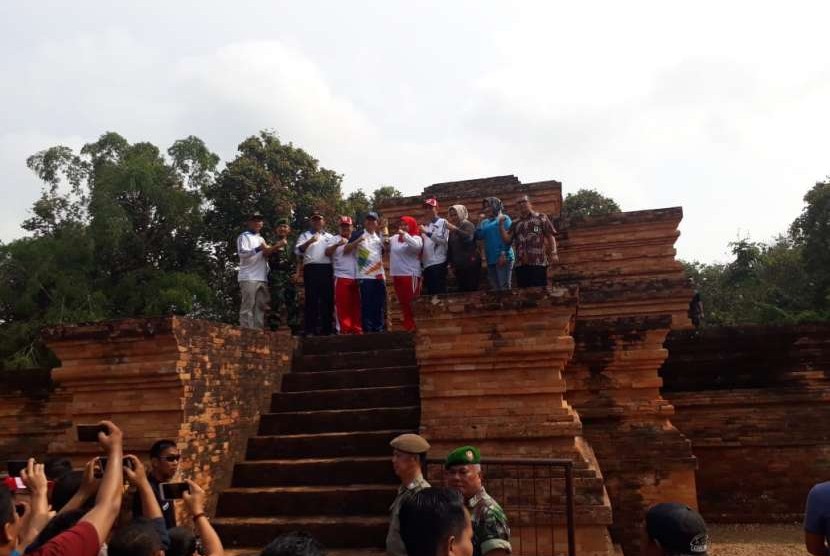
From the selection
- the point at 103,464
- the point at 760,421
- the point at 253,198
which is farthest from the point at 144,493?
the point at 253,198

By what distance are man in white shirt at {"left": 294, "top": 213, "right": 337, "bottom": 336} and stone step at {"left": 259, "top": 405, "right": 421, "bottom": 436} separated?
1.93 m

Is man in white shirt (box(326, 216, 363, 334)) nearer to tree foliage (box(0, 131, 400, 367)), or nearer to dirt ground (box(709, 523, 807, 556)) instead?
dirt ground (box(709, 523, 807, 556))

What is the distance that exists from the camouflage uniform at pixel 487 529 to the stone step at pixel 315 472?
2.33 metres

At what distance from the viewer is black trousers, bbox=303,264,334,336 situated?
798cm

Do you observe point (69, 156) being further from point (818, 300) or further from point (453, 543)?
point (818, 300)

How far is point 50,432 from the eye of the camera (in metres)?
7.62

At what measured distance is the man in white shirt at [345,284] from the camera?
26.0 feet

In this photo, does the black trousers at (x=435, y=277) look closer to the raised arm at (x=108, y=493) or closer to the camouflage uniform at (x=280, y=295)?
the camouflage uniform at (x=280, y=295)

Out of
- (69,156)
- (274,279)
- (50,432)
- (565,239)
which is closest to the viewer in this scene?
(50,432)

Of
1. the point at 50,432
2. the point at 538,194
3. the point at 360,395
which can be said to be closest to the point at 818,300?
the point at 538,194

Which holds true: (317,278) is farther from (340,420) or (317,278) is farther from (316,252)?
(340,420)

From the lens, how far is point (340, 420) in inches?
238

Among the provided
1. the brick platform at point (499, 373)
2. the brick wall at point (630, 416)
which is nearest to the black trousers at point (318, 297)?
the brick platform at point (499, 373)

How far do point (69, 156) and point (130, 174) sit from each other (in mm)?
2739
